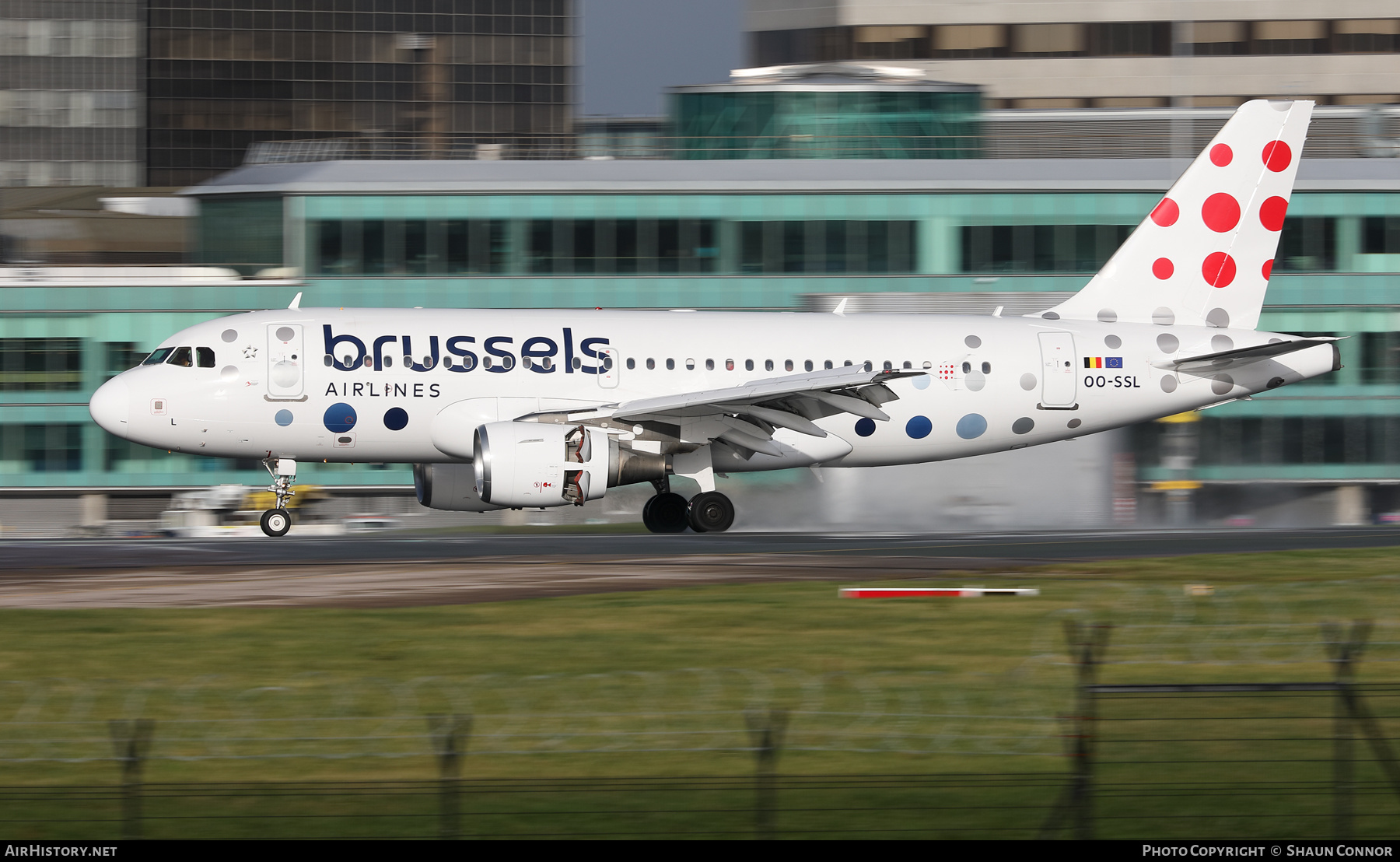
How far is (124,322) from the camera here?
57656mm

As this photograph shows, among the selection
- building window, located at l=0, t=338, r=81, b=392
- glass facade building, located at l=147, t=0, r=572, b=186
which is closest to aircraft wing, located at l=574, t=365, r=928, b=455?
building window, located at l=0, t=338, r=81, b=392

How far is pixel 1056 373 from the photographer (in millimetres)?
34344

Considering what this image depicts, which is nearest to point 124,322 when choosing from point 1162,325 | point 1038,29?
point 1162,325

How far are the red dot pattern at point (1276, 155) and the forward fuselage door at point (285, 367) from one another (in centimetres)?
1987

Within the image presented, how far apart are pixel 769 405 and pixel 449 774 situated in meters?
22.2

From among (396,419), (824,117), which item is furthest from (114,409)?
(824,117)

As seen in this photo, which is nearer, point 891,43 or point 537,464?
point 537,464

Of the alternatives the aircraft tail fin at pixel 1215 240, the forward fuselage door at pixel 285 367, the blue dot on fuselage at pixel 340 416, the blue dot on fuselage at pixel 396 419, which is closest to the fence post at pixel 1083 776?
the blue dot on fuselage at pixel 396 419

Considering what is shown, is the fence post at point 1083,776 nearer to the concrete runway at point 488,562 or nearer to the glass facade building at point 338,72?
the concrete runway at point 488,562

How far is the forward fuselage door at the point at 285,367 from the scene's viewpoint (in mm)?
31156

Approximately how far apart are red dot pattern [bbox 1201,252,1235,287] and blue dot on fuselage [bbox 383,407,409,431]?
1634 centimetres

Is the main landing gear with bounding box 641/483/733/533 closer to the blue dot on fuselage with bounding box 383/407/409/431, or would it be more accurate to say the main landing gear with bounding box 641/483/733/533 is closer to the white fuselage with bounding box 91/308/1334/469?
the white fuselage with bounding box 91/308/1334/469

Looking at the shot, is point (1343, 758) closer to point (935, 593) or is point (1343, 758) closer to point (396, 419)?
point (935, 593)

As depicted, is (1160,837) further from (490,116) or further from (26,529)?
(490,116)
